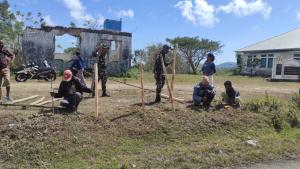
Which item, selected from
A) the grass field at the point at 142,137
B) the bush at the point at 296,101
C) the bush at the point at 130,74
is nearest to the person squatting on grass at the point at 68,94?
the grass field at the point at 142,137

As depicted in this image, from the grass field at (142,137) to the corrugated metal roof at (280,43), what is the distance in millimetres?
24565

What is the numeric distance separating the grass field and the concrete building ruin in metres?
13.1

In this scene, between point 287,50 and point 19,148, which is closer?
point 19,148

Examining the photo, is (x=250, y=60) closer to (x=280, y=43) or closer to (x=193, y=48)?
(x=280, y=43)

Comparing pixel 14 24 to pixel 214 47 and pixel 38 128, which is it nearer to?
pixel 214 47

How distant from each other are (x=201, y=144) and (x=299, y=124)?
3.55m

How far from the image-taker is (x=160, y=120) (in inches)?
392

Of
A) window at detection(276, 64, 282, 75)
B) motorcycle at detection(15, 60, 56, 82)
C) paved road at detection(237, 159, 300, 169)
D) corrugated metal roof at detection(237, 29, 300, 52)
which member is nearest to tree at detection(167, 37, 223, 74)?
corrugated metal roof at detection(237, 29, 300, 52)

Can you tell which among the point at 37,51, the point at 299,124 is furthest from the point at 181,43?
the point at 299,124

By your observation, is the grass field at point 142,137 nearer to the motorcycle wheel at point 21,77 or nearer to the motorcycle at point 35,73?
the motorcycle wheel at point 21,77

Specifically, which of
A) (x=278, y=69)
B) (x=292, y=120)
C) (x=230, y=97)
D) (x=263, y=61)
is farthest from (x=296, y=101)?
(x=263, y=61)

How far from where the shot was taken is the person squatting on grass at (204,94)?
1150cm

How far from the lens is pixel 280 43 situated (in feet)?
123

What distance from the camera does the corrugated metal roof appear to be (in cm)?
3531
